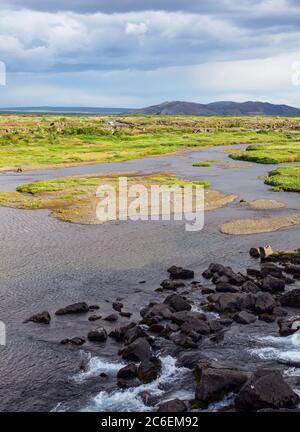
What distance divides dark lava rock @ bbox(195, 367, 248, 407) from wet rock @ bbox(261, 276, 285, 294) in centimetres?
1108

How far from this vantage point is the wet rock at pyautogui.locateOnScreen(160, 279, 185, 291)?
3059cm

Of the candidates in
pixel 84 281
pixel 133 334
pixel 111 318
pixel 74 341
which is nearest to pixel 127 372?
pixel 133 334

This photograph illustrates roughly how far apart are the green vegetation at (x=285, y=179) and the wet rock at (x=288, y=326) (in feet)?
130

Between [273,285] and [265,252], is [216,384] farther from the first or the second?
[265,252]

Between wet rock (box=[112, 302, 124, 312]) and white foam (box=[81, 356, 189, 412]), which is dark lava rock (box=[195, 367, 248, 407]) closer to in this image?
white foam (box=[81, 356, 189, 412])

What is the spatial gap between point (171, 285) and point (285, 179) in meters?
41.6

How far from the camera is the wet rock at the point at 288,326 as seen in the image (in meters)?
24.0

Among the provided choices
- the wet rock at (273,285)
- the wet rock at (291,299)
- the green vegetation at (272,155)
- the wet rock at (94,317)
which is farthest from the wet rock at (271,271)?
the green vegetation at (272,155)

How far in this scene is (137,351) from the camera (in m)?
21.9

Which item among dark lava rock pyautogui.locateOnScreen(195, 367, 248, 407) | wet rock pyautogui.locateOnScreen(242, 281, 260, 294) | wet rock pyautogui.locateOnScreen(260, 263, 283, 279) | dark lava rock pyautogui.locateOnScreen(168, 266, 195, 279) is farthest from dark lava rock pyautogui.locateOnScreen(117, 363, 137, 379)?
wet rock pyautogui.locateOnScreen(260, 263, 283, 279)

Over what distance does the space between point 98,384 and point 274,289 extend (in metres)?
13.7

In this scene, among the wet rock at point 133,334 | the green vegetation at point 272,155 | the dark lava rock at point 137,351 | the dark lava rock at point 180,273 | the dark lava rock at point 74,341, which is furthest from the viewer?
the green vegetation at point 272,155

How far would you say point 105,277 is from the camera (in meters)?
32.8

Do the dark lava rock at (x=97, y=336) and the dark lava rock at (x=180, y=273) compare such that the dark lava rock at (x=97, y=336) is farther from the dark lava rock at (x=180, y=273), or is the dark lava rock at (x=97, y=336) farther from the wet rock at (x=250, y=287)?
the wet rock at (x=250, y=287)
